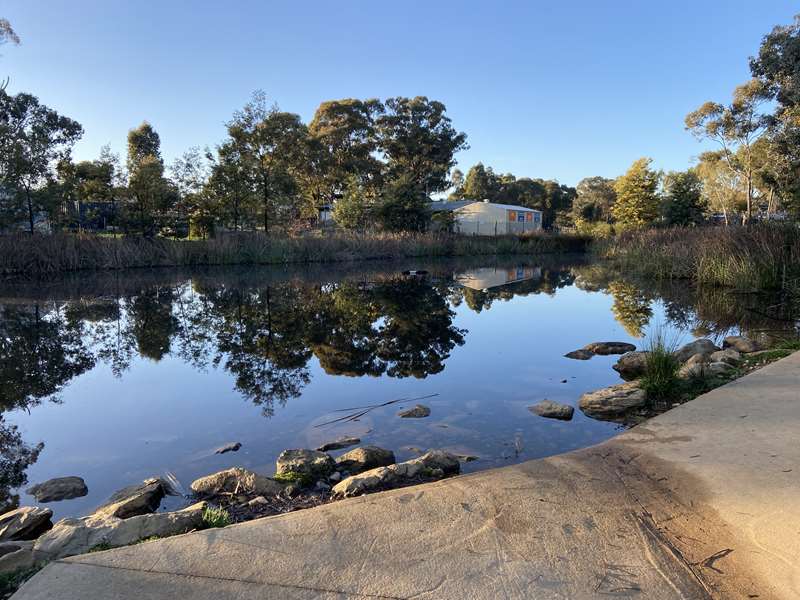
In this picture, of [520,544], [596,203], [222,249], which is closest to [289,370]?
[520,544]

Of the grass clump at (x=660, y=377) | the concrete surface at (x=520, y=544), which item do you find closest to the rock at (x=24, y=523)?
the concrete surface at (x=520, y=544)

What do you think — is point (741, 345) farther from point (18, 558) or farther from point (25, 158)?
point (25, 158)

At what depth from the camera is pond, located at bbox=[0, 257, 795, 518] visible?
4551 mm

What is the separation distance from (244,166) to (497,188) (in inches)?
1878

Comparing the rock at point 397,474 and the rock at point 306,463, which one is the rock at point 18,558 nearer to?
the rock at point 306,463

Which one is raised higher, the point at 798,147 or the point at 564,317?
the point at 798,147

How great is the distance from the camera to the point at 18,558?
2607 mm

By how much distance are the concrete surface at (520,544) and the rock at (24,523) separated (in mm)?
1276

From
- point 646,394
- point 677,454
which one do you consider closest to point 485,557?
point 677,454

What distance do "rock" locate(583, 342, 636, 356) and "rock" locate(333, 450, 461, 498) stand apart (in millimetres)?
4757

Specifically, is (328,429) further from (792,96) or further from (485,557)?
(792,96)

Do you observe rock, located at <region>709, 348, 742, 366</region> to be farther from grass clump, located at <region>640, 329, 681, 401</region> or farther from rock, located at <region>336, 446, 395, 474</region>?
rock, located at <region>336, 446, 395, 474</region>

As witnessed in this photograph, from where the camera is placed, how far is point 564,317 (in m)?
11.5

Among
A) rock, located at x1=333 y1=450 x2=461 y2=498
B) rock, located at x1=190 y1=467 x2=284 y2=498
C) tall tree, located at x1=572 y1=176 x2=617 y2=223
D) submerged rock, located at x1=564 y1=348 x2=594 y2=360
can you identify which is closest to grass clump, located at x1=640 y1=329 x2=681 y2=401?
submerged rock, located at x1=564 y1=348 x2=594 y2=360
